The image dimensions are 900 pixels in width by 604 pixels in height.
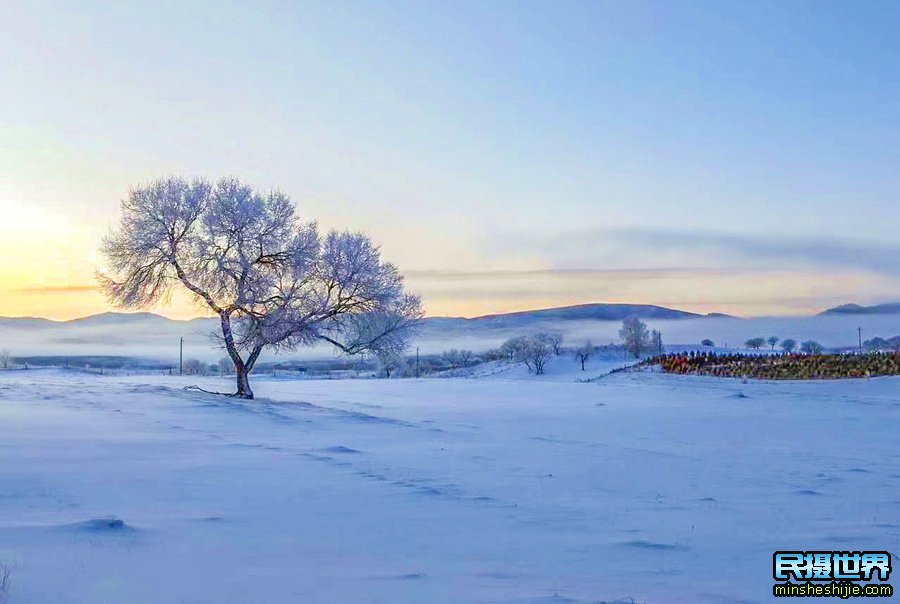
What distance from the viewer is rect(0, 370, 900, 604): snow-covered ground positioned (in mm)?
5867

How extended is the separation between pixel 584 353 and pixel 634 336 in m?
8.46

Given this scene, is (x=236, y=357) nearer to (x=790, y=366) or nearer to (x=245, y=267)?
(x=245, y=267)

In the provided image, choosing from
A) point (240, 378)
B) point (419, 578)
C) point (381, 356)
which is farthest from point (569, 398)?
point (419, 578)

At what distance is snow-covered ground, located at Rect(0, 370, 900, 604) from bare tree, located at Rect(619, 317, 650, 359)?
63.3 metres

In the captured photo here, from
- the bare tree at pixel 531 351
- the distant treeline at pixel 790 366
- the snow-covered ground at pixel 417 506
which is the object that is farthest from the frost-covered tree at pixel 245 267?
the bare tree at pixel 531 351

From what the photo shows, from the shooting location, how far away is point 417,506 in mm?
8680

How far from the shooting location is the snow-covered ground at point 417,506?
231 inches

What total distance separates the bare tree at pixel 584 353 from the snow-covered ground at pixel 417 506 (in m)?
54.2

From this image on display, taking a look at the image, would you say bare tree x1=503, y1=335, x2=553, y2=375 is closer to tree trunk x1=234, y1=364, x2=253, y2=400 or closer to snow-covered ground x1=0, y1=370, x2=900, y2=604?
tree trunk x1=234, y1=364, x2=253, y2=400

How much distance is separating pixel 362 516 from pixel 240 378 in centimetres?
1821

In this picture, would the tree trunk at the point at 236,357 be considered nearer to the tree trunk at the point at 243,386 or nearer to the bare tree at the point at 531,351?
the tree trunk at the point at 243,386

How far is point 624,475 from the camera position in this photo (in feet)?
37.0

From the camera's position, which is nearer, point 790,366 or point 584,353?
point 790,366

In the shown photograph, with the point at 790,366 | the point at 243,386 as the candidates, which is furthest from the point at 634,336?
the point at 243,386
